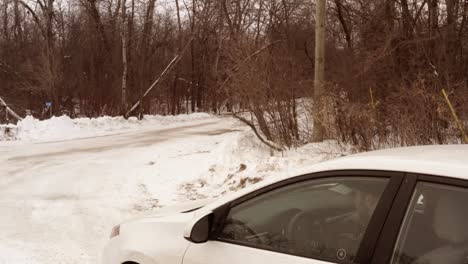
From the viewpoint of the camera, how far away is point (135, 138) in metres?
18.0

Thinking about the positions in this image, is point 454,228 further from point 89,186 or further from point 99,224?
point 89,186

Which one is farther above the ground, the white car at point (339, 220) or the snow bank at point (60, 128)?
the white car at point (339, 220)

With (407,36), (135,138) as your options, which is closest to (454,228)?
(407,36)

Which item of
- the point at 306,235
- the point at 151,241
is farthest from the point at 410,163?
the point at 151,241

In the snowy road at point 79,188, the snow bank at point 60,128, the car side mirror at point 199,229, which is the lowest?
the snowy road at point 79,188

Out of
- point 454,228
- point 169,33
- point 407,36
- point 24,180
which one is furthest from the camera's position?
point 169,33

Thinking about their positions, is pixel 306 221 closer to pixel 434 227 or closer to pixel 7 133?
pixel 434 227

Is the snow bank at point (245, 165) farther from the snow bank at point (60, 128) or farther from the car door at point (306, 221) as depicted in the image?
the snow bank at point (60, 128)

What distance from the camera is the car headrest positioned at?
1.96 metres

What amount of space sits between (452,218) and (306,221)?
0.83 metres

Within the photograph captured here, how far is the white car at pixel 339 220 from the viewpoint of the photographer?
6.59 feet

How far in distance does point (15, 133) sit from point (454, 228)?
18.1m

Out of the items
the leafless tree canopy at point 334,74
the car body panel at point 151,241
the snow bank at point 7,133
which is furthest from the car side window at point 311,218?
the snow bank at point 7,133

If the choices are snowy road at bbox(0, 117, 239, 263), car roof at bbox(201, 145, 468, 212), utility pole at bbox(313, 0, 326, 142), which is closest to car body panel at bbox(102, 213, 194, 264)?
car roof at bbox(201, 145, 468, 212)
